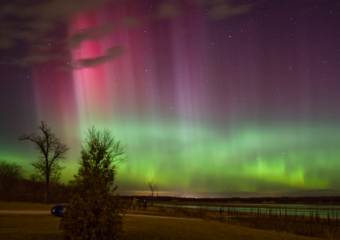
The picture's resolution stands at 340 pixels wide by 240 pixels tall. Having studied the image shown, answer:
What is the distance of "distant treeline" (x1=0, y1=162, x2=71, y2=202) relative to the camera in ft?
311

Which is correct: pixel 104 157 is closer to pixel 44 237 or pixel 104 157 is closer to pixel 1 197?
pixel 44 237

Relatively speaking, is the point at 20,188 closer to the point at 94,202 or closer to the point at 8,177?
the point at 8,177

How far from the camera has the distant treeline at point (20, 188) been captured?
9481 centimetres

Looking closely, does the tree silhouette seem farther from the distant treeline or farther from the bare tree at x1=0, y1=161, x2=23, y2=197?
the bare tree at x1=0, y1=161, x2=23, y2=197

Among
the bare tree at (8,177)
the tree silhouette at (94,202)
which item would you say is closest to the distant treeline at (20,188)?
the bare tree at (8,177)

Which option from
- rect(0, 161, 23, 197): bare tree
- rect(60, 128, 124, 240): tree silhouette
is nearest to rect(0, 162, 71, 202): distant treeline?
rect(0, 161, 23, 197): bare tree

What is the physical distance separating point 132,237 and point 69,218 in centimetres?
1025

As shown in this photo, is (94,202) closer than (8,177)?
Yes

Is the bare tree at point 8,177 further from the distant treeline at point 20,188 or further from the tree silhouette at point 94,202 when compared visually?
the tree silhouette at point 94,202

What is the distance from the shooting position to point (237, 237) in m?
36.1

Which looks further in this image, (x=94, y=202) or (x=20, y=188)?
(x=20, y=188)

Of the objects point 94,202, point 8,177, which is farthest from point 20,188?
point 94,202

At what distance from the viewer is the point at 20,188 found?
4845 inches

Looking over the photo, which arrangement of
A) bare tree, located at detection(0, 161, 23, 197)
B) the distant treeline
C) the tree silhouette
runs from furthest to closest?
bare tree, located at detection(0, 161, 23, 197)
the distant treeline
the tree silhouette
